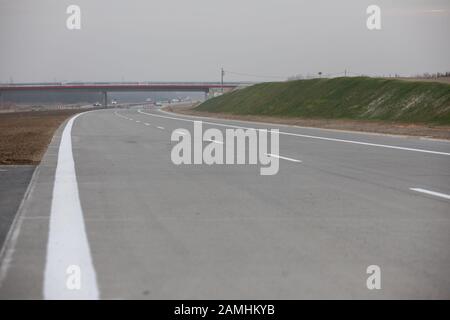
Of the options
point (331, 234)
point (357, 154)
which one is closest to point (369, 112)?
point (357, 154)

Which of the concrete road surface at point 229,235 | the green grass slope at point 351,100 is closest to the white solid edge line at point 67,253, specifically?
the concrete road surface at point 229,235

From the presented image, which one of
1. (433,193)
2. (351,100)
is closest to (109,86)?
(351,100)

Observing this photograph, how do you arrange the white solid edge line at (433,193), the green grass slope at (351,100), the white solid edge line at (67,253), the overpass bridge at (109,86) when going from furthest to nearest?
the overpass bridge at (109,86) < the green grass slope at (351,100) < the white solid edge line at (433,193) < the white solid edge line at (67,253)

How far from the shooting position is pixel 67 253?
6.02 meters

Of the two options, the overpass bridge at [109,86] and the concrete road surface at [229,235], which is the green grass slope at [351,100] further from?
the overpass bridge at [109,86]

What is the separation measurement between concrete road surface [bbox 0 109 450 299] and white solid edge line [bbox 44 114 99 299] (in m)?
Answer: 0.02

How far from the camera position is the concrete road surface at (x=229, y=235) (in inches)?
196

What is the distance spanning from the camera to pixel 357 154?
17.0 metres

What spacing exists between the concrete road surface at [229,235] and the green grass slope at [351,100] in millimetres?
25953

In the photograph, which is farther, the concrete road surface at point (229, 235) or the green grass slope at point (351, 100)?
the green grass slope at point (351, 100)

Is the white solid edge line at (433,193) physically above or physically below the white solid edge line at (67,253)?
below

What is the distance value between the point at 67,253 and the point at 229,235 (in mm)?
1712
